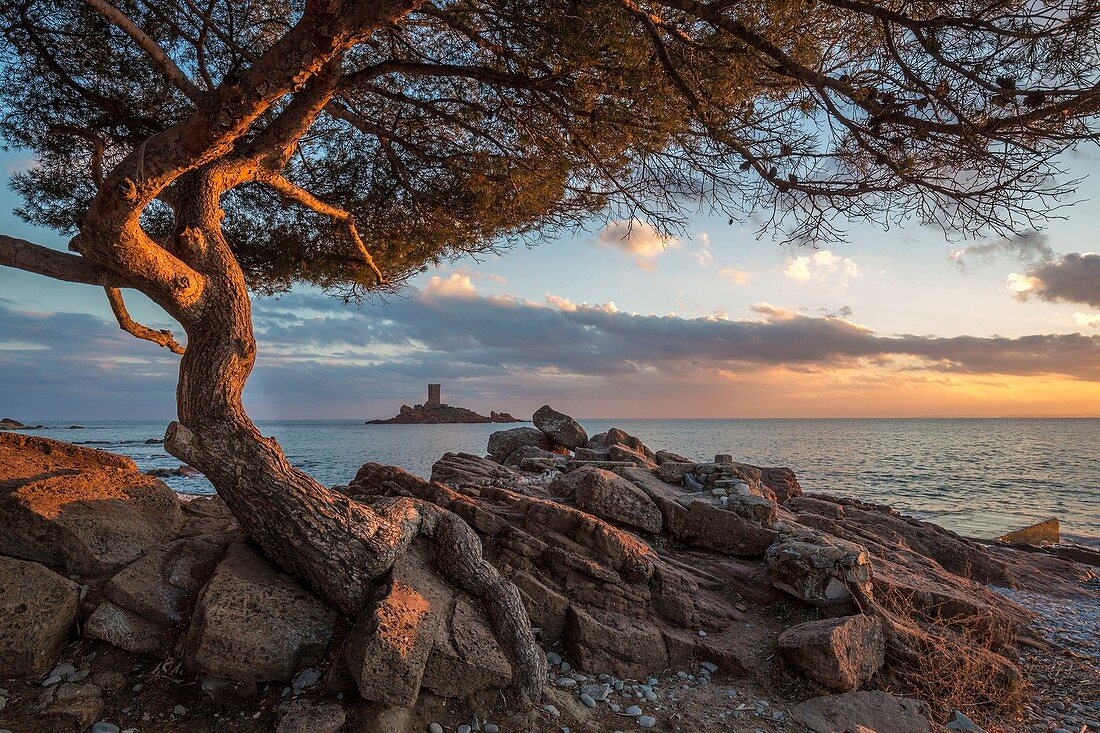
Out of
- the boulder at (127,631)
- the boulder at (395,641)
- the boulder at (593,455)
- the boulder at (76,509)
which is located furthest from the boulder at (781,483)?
the boulder at (127,631)

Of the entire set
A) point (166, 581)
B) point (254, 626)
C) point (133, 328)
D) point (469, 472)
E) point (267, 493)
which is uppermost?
point (133, 328)

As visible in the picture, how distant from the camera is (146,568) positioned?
5555 millimetres

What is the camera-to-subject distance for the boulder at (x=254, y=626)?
15.2 feet

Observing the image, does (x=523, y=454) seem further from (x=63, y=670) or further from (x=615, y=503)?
(x=63, y=670)

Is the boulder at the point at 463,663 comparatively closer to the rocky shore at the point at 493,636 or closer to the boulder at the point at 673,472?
the rocky shore at the point at 493,636

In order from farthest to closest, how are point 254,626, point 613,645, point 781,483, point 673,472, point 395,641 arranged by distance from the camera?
1. point 781,483
2. point 673,472
3. point 613,645
4. point 254,626
5. point 395,641

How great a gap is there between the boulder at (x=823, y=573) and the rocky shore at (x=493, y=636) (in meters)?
0.02

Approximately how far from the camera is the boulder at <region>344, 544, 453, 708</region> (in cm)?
444

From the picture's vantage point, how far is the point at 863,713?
5.25 metres

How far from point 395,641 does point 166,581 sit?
2578 mm

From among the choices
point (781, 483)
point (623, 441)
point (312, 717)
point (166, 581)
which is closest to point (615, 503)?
point (312, 717)

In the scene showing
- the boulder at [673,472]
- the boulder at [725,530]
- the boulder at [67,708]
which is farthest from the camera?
the boulder at [673,472]

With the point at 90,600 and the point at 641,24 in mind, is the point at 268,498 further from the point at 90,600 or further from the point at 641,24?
the point at 641,24

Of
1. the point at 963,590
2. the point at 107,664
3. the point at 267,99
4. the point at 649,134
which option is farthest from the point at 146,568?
the point at 963,590
